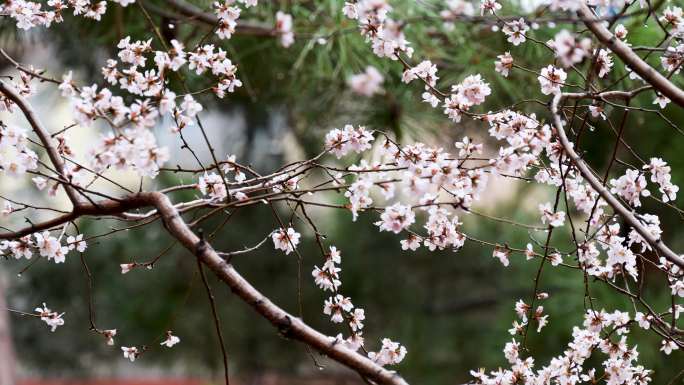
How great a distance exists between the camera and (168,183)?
9.52ft

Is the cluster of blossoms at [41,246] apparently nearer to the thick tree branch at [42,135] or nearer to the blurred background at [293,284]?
the thick tree branch at [42,135]

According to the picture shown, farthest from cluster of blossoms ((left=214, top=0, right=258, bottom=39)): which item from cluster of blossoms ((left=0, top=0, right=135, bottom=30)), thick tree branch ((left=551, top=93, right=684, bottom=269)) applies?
thick tree branch ((left=551, top=93, right=684, bottom=269))

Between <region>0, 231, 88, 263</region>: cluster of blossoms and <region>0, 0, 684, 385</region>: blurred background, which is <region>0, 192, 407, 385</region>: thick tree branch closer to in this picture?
<region>0, 231, 88, 263</region>: cluster of blossoms

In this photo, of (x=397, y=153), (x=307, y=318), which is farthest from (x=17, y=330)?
(x=397, y=153)

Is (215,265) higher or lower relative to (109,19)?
lower

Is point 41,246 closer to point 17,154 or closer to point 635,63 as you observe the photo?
point 17,154

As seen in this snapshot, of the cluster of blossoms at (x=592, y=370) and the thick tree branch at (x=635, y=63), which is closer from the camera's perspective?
the thick tree branch at (x=635, y=63)

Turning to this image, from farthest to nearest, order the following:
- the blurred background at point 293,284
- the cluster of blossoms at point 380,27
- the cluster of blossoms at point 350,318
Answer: the blurred background at point 293,284, the cluster of blossoms at point 350,318, the cluster of blossoms at point 380,27

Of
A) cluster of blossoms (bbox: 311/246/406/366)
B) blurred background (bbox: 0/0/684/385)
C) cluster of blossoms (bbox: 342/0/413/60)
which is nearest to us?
cluster of blossoms (bbox: 342/0/413/60)

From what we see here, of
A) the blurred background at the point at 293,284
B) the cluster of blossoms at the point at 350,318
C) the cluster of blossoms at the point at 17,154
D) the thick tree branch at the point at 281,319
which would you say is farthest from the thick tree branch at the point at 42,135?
the blurred background at the point at 293,284

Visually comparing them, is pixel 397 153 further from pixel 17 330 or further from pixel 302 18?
pixel 17 330

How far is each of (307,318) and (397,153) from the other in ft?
7.04

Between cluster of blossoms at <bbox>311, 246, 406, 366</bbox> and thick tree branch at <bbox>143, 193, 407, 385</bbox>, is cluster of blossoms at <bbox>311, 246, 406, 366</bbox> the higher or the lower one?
the higher one

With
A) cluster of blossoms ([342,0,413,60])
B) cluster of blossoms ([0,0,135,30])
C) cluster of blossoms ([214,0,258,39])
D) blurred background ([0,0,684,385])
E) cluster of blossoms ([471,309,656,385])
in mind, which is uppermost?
blurred background ([0,0,684,385])
